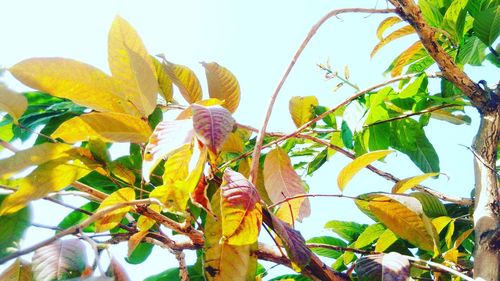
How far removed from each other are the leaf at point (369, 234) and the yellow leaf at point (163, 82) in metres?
0.37

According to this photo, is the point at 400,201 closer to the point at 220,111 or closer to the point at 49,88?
the point at 220,111

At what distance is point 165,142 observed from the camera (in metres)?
0.42

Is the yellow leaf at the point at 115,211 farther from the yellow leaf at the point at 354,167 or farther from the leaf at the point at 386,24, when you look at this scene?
the leaf at the point at 386,24

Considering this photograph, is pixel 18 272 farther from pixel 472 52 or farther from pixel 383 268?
pixel 472 52

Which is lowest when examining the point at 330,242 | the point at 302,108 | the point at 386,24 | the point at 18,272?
the point at 330,242

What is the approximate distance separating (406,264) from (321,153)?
1.78 ft

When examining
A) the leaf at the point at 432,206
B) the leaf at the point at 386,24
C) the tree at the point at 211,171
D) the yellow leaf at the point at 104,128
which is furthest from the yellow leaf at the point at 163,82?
the leaf at the point at 386,24

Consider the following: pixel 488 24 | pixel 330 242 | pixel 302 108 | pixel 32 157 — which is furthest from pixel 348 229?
pixel 32 157

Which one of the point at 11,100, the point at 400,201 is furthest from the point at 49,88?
the point at 400,201

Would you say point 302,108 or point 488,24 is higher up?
point 488,24

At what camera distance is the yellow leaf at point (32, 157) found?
44cm

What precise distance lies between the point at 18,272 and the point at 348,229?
0.59 metres

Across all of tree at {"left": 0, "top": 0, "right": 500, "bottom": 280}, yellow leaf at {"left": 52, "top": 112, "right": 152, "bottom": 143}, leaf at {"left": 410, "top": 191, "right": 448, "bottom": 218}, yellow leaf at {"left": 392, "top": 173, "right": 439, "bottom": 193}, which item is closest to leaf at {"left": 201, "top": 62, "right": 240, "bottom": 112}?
Answer: tree at {"left": 0, "top": 0, "right": 500, "bottom": 280}

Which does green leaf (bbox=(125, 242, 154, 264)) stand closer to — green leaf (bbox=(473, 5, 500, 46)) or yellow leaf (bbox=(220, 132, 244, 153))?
yellow leaf (bbox=(220, 132, 244, 153))
